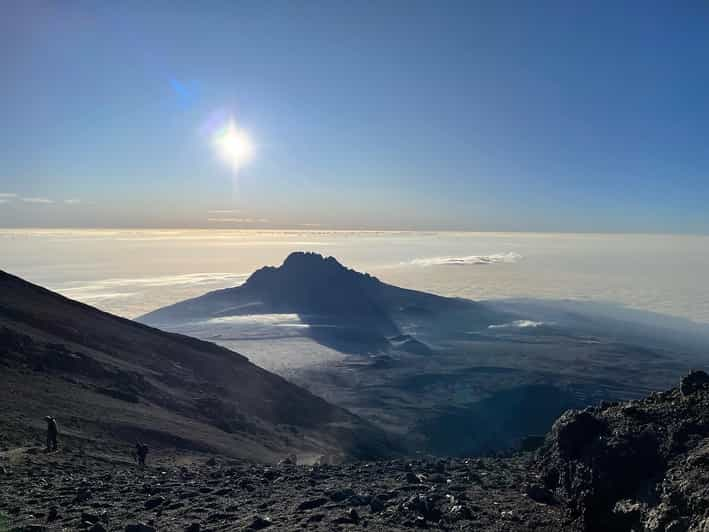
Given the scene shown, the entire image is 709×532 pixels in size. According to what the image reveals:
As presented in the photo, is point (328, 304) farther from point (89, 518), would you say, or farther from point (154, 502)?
point (89, 518)

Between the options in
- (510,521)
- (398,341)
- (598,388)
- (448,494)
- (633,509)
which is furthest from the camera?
(398,341)

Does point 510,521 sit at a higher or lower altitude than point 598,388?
higher

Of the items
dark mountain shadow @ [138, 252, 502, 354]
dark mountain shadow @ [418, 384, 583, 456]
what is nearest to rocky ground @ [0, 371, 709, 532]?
dark mountain shadow @ [418, 384, 583, 456]

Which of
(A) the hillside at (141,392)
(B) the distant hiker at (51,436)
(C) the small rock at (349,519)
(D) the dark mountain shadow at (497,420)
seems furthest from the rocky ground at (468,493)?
(D) the dark mountain shadow at (497,420)

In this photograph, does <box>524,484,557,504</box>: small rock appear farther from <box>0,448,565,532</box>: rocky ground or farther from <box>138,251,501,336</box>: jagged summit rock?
<box>138,251,501,336</box>: jagged summit rock

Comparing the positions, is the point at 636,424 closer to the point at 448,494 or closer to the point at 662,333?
the point at 448,494

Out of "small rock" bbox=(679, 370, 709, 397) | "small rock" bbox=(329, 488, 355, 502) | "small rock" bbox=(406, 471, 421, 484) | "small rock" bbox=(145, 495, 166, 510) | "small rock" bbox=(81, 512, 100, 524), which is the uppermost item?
"small rock" bbox=(679, 370, 709, 397)

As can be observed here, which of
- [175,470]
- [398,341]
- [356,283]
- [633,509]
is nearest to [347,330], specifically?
[398,341]
